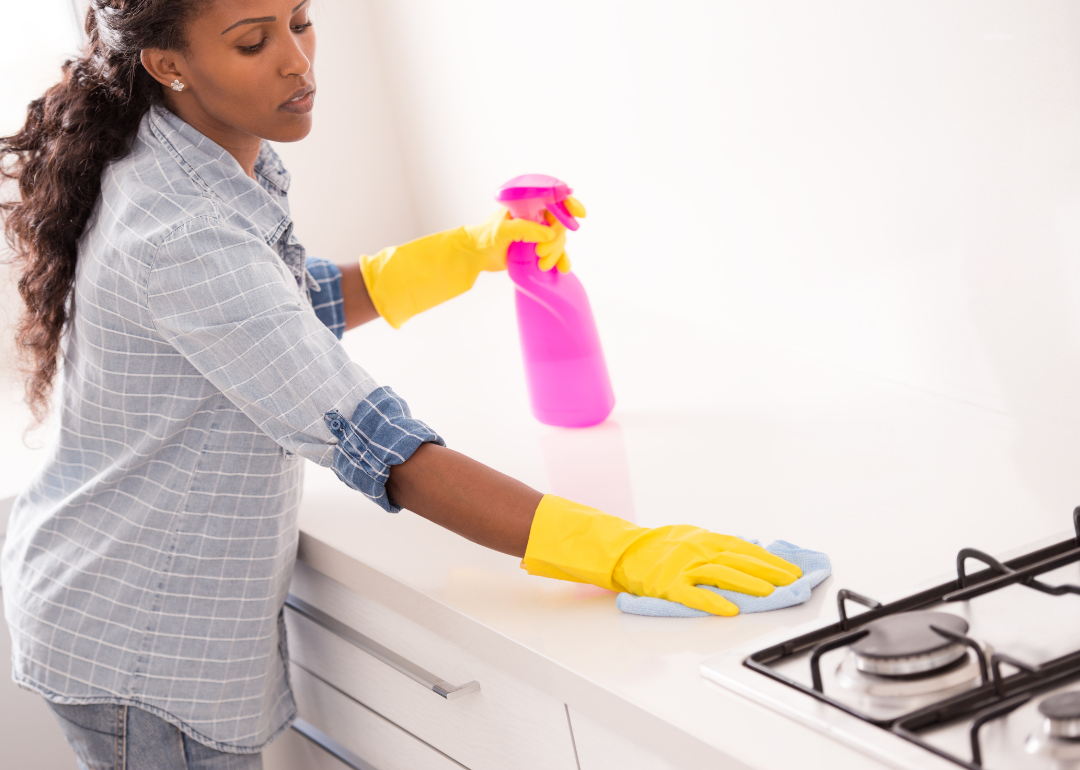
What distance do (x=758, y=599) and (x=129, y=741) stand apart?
25.0 inches

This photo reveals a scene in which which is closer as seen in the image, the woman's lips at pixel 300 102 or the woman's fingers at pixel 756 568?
the woman's fingers at pixel 756 568

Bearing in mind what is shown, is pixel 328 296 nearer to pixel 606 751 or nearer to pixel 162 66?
pixel 162 66

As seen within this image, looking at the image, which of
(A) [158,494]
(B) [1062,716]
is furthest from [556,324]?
(B) [1062,716]

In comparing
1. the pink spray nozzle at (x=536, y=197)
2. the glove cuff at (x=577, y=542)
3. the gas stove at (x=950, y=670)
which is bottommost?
the gas stove at (x=950, y=670)

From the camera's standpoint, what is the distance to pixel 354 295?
1.37m

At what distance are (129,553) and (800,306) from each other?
0.86 meters

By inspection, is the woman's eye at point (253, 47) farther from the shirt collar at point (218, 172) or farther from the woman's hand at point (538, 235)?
the woman's hand at point (538, 235)

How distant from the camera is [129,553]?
1.02m

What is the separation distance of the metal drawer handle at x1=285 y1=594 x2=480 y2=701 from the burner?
0.37 m

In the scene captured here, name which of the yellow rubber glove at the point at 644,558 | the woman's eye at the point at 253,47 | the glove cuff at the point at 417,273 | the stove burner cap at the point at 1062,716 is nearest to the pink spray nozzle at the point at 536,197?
the glove cuff at the point at 417,273

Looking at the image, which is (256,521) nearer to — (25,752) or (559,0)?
(25,752)

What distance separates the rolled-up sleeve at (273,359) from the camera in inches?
33.8

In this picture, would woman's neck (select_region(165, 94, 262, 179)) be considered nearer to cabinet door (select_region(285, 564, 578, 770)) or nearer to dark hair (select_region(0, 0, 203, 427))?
dark hair (select_region(0, 0, 203, 427))

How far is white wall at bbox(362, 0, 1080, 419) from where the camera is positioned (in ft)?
3.42
